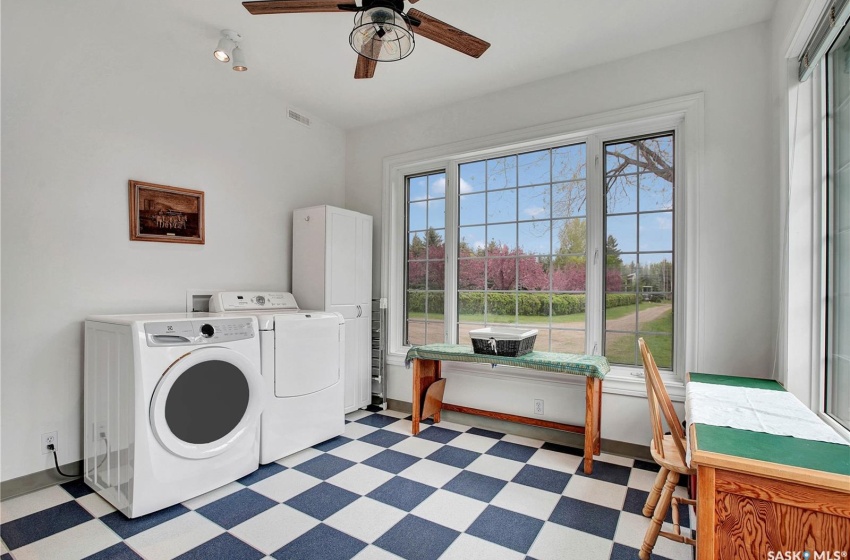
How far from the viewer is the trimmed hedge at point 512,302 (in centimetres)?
305

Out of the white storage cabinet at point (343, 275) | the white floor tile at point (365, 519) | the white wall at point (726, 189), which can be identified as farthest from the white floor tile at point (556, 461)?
the white storage cabinet at point (343, 275)

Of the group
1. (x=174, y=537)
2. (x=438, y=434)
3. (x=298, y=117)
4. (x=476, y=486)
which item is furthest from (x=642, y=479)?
(x=298, y=117)

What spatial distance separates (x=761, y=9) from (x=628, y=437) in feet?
8.73

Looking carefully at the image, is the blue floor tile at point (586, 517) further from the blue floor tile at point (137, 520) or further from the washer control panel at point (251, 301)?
the washer control panel at point (251, 301)

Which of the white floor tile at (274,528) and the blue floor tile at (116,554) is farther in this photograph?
the white floor tile at (274,528)

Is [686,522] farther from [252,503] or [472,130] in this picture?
[472,130]

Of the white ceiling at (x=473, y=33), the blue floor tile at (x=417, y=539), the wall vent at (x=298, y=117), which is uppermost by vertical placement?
the white ceiling at (x=473, y=33)

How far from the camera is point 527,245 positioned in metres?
3.31

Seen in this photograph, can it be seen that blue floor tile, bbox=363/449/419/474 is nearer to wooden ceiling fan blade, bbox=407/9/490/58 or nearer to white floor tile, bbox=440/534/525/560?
white floor tile, bbox=440/534/525/560

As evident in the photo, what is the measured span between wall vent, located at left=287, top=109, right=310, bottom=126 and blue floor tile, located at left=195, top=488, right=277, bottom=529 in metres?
2.97

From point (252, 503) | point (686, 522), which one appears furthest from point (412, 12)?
point (686, 522)

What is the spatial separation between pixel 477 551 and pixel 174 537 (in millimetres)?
1349

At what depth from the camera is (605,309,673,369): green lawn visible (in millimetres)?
2771

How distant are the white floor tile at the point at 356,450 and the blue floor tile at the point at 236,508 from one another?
2.14 ft
